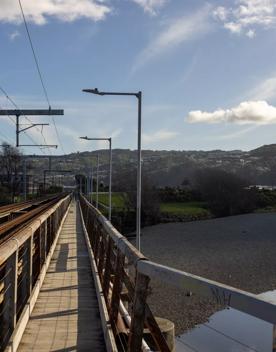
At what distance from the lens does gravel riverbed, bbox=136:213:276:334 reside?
3052 cm

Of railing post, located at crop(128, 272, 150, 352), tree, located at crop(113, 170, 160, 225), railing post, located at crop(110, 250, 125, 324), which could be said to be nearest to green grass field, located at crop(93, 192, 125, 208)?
tree, located at crop(113, 170, 160, 225)

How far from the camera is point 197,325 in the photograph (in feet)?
91.4

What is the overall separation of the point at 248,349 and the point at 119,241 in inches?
831

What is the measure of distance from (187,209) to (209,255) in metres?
47.9

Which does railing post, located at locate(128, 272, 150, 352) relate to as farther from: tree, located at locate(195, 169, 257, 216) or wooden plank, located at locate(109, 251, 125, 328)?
tree, located at locate(195, 169, 257, 216)

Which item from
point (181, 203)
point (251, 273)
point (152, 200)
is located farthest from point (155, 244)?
point (181, 203)

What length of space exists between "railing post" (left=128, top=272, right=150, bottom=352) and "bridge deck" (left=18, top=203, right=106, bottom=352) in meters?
1.80

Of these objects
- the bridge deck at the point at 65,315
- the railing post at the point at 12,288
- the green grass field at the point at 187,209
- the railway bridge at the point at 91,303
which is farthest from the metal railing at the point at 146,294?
the green grass field at the point at 187,209

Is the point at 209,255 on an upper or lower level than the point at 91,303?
lower

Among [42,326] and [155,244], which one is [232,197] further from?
[42,326]

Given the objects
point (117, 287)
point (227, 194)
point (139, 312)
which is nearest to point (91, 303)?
point (117, 287)

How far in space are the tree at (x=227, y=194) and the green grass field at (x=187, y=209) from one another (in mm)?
2201

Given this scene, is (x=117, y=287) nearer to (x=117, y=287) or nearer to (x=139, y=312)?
(x=117, y=287)

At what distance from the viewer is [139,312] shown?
4.54m
